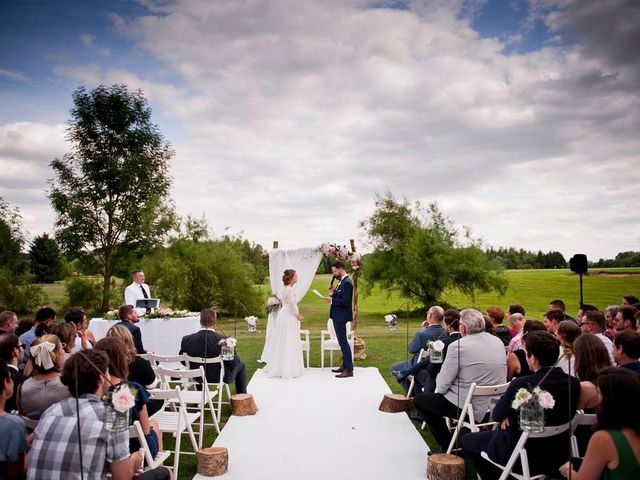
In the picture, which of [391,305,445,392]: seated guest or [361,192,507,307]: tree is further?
[361,192,507,307]: tree

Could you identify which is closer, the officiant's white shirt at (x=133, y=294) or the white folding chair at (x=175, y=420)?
the white folding chair at (x=175, y=420)

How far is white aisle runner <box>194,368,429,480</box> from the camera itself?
Result: 16.1 ft

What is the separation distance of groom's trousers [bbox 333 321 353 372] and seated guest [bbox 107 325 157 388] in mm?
5038

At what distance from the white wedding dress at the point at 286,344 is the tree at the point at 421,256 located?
58.8ft

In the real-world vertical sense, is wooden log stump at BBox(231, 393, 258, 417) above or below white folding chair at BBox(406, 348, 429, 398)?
below

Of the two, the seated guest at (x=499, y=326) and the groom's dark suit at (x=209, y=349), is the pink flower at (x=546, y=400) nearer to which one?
the seated guest at (x=499, y=326)

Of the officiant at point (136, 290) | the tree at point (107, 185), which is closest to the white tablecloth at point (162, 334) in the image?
the officiant at point (136, 290)

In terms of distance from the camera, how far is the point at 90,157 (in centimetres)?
Answer: 2538

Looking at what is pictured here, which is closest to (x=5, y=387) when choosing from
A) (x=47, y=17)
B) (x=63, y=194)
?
(x=47, y=17)

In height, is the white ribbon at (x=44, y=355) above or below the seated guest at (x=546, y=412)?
above

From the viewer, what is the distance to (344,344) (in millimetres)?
9453

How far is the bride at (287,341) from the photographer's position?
936cm

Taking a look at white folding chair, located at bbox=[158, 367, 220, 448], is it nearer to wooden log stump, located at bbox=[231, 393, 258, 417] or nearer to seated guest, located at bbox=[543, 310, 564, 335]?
wooden log stump, located at bbox=[231, 393, 258, 417]

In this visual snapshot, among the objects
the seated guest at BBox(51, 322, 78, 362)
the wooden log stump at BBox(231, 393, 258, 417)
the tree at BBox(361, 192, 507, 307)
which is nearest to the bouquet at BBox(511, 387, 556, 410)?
the seated guest at BBox(51, 322, 78, 362)
